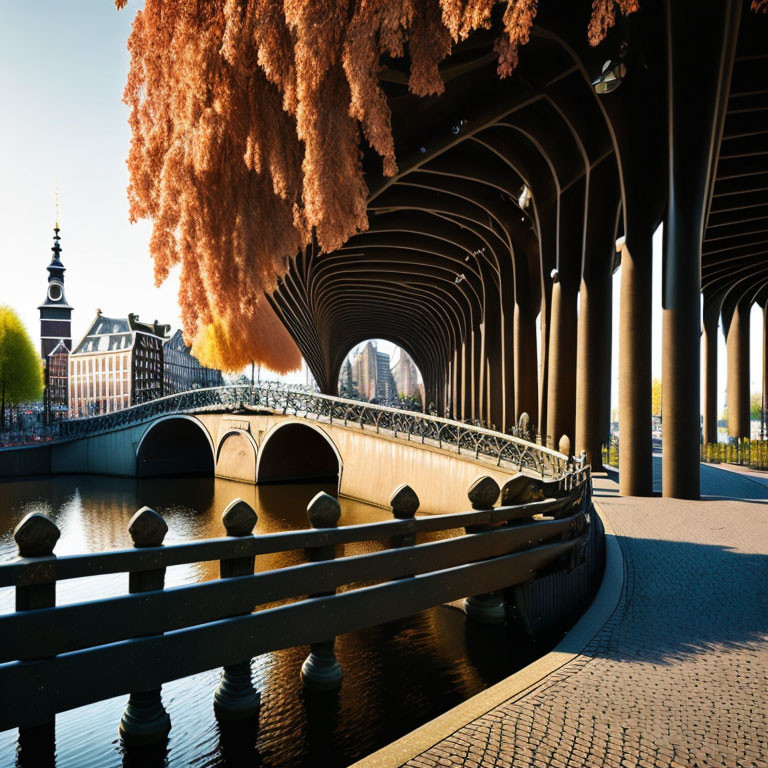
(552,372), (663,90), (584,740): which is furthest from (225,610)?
(552,372)

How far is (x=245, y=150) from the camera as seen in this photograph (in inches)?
255

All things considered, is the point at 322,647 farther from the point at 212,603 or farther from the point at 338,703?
the point at 212,603

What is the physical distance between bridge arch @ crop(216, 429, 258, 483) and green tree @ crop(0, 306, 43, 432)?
28777 mm

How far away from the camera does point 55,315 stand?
90.8 m

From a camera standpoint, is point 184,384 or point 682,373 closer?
point 682,373

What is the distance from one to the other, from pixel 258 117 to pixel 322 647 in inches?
217

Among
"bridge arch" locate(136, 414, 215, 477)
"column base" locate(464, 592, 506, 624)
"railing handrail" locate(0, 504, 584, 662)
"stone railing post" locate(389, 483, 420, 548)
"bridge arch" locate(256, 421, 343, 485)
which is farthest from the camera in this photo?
"bridge arch" locate(136, 414, 215, 477)

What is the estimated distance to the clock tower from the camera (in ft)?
295

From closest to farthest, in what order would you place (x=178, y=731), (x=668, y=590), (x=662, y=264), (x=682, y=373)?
(x=178, y=731)
(x=668, y=590)
(x=682, y=373)
(x=662, y=264)

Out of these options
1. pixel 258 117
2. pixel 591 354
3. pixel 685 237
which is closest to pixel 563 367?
pixel 591 354

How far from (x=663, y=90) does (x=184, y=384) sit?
95.1 m

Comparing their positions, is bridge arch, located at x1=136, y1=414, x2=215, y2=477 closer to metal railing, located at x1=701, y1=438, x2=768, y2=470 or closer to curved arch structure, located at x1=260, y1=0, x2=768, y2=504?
curved arch structure, located at x1=260, y1=0, x2=768, y2=504

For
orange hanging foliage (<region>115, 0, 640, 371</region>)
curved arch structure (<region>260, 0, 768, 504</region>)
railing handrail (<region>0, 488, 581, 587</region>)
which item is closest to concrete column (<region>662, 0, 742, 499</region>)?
curved arch structure (<region>260, 0, 768, 504</region>)

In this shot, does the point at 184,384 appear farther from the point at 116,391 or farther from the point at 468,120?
the point at 468,120
